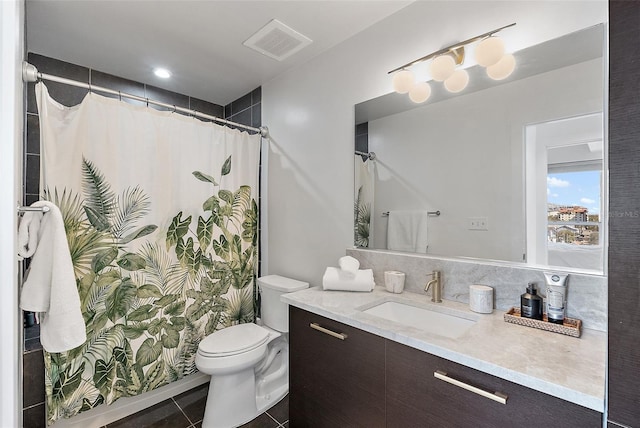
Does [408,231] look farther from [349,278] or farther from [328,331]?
[328,331]

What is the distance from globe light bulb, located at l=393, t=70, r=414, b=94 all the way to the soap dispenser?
1118 millimetres

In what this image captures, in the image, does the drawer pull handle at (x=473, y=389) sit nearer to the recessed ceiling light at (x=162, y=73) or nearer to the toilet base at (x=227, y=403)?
the toilet base at (x=227, y=403)

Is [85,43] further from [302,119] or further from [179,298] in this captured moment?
[179,298]

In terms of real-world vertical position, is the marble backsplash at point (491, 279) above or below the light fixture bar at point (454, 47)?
below

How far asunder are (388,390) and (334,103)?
164 centimetres

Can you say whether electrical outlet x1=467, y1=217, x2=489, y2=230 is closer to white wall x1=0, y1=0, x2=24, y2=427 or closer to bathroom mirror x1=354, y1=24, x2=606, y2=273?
bathroom mirror x1=354, y1=24, x2=606, y2=273

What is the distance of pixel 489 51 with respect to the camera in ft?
4.16

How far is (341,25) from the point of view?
176 centimetres

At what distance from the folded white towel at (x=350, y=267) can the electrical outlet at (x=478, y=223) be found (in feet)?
2.01

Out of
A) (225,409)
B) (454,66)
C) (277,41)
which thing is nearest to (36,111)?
(277,41)

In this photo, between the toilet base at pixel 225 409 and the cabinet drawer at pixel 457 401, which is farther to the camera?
the toilet base at pixel 225 409

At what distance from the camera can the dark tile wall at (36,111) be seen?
1.63 m

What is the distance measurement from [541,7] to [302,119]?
1.42m

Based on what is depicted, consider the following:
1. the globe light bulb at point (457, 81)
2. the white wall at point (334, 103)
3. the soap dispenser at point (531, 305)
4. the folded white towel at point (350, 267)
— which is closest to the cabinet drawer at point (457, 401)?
the soap dispenser at point (531, 305)
